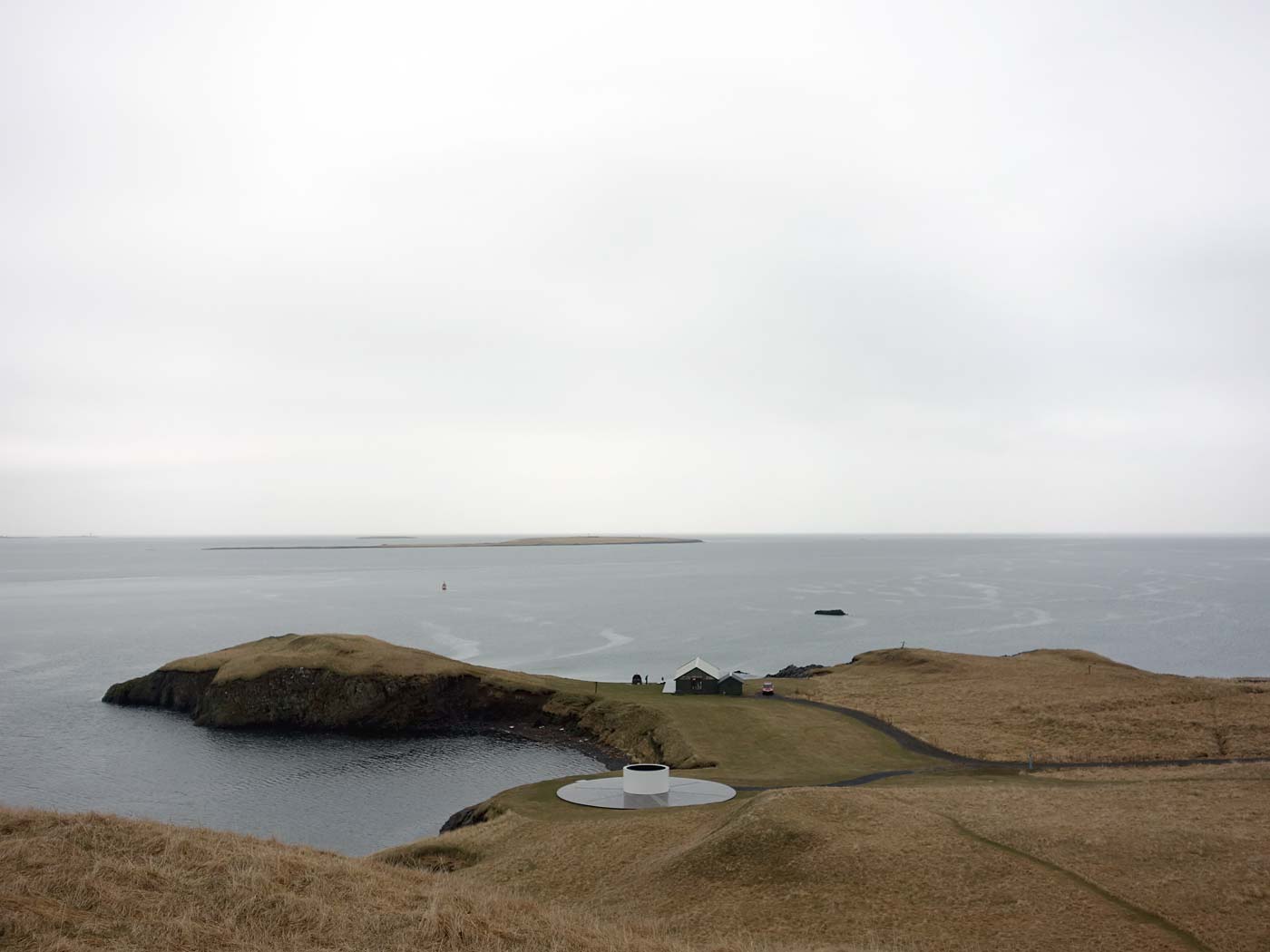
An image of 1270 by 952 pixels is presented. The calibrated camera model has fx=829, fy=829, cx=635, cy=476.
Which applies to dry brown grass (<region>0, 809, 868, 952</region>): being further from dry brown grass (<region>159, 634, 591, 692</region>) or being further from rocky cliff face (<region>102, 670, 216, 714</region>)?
rocky cliff face (<region>102, 670, 216, 714</region>)

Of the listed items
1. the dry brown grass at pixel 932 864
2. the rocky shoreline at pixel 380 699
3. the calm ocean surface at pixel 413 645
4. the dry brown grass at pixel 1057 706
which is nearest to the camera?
the dry brown grass at pixel 932 864

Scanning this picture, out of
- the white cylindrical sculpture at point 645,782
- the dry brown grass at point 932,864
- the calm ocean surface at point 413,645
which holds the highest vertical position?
the dry brown grass at point 932,864

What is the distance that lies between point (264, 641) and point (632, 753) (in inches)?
1752

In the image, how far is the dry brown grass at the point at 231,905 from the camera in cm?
1609

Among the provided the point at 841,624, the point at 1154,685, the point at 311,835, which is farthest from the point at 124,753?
the point at 841,624

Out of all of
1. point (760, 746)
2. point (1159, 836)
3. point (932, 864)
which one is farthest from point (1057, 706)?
point (932, 864)

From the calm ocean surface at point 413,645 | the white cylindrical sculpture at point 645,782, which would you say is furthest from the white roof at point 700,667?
the white cylindrical sculpture at point 645,782

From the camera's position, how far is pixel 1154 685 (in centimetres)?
5797

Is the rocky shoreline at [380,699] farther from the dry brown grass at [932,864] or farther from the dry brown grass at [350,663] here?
the dry brown grass at [932,864]

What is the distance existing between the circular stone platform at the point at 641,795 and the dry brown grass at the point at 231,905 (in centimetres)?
1423

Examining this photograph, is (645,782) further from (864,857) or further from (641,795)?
(864,857)

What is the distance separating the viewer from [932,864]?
24578 millimetres

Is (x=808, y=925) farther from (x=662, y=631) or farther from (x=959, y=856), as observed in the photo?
(x=662, y=631)

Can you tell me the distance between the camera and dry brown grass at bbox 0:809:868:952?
16.1 m
